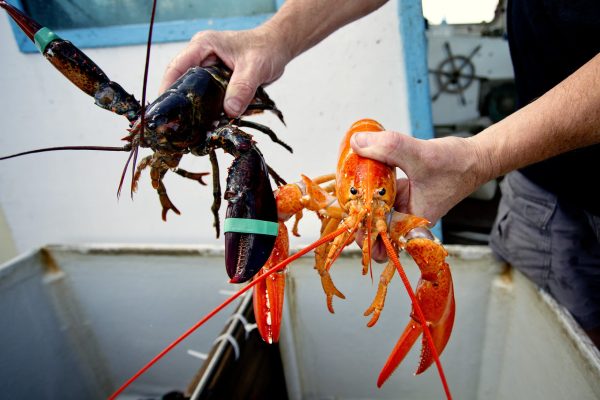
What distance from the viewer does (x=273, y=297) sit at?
2.77 ft

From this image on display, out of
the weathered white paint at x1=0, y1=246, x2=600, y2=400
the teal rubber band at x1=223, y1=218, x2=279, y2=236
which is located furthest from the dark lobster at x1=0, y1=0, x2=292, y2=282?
the weathered white paint at x1=0, y1=246, x2=600, y2=400

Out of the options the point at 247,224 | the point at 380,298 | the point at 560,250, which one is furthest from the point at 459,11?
the point at 247,224

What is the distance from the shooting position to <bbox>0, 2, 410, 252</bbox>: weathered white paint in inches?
55.6

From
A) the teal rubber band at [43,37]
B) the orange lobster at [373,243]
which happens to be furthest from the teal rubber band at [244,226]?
the teal rubber band at [43,37]

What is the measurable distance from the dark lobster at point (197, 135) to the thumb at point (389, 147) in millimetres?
202

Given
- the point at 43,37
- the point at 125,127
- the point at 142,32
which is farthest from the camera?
the point at 125,127

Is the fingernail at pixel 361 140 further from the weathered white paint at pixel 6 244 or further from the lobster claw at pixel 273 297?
the weathered white paint at pixel 6 244

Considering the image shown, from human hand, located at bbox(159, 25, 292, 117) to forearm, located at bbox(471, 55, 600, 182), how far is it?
52 cm

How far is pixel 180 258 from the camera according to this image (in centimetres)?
155

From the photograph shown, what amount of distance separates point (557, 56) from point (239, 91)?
2.56ft

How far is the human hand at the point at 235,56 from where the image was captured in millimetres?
945

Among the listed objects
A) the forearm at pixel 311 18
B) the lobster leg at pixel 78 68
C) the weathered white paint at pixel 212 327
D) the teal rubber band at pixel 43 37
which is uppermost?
the forearm at pixel 311 18

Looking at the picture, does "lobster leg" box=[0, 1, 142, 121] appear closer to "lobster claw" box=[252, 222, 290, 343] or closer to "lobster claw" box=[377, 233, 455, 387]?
"lobster claw" box=[252, 222, 290, 343]

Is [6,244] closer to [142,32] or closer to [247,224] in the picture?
[142,32]
